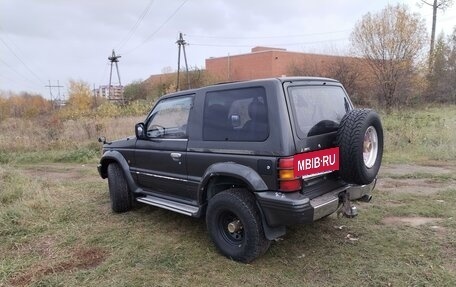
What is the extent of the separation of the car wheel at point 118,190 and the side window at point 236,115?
2.04 m

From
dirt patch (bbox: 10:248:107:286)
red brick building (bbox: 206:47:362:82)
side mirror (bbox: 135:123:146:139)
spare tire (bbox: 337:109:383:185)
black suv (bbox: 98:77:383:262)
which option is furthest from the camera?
red brick building (bbox: 206:47:362:82)

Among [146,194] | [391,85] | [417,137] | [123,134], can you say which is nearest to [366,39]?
[391,85]

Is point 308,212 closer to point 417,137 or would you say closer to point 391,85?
point 417,137

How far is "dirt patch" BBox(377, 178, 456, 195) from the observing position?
6.08 meters

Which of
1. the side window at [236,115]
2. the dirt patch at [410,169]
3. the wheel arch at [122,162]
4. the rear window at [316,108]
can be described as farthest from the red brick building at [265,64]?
the side window at [236,115]

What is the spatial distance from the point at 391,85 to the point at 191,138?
2196 cm

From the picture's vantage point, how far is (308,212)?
3.22 m

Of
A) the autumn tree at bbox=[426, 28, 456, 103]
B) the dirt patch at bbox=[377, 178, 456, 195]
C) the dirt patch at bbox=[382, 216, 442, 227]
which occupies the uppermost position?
the autumn tree at bbox=[426, 28, 456, 103]

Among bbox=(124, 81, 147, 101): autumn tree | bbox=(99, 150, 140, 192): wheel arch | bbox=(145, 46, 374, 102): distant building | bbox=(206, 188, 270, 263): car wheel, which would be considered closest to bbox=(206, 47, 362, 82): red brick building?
bbox=(145, 46, 374, 102): distant building

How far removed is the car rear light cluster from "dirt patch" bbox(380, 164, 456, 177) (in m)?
4.81

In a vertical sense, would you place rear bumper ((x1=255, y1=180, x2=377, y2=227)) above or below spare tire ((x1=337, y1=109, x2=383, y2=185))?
below

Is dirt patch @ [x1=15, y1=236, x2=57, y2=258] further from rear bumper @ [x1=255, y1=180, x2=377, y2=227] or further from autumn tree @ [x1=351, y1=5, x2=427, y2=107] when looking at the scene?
autumn tree @ [x1=351, y1=5, x2=427, y2=107]

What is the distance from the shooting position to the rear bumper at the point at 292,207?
318 cm

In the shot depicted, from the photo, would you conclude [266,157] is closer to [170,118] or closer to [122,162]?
[170,118]
